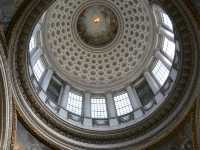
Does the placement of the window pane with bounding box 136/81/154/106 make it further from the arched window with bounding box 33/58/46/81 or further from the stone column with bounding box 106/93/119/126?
the arched window with bounding box 33/58/46/81

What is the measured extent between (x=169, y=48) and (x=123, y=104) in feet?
17.4

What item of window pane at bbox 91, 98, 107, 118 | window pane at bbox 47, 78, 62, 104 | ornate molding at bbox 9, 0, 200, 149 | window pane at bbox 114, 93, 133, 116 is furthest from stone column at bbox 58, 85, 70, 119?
window pane at bbox 114, 93, 133, 116

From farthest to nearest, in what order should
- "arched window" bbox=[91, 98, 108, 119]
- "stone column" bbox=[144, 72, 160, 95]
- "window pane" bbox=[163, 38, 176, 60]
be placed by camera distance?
"arched window" bbox=[91, 98, 108, 119] < "stone column" bbox=[144, 72, 160, 95] < "window pane" bbox=[163, 38, 176, 60]

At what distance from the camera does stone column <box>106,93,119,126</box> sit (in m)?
25.4

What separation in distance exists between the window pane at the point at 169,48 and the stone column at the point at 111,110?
5.45 meters

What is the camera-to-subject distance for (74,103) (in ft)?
88.3

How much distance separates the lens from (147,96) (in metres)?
26.1

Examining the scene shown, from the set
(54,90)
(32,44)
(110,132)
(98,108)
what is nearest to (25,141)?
(110,132)

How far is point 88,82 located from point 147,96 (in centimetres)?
598

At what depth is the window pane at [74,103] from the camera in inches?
1028

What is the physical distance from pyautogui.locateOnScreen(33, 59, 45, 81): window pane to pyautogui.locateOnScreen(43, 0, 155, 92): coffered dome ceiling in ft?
5.91

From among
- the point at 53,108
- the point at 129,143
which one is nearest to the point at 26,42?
the point at 53,108

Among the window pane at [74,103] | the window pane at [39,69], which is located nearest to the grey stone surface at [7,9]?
the window pane at [39,69]

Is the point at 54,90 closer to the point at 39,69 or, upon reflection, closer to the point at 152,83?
the point at 39,69
